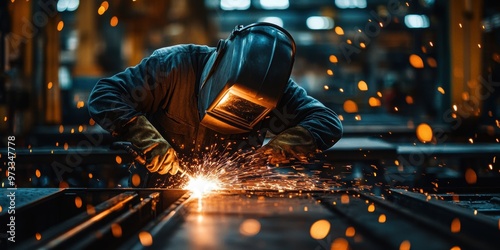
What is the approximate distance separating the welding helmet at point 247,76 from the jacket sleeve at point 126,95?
1.26ft

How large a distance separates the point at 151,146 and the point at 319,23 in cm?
692

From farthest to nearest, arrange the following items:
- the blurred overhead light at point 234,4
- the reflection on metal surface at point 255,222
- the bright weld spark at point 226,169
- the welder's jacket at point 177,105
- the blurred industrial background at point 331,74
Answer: the blurred overhead light at point 234,4
the blurred industrial background at point 331,74
the bright weld spark at point 226,169
the welder's jacket at point 177,105
the reflection on metal surface at point 255,222

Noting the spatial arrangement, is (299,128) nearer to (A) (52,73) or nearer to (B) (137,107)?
(B) (137,107)

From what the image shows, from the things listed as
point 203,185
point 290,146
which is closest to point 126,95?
point 203,185

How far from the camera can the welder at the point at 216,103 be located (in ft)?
5.70

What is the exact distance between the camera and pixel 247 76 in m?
1.67

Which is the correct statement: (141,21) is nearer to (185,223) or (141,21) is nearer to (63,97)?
(63,97)

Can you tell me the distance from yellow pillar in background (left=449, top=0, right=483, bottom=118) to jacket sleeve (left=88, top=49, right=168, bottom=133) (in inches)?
192

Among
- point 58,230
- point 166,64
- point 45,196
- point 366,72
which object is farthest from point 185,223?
point 366,72

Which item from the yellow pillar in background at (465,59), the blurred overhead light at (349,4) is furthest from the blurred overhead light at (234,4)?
the yellow pillar in background at (465,59)

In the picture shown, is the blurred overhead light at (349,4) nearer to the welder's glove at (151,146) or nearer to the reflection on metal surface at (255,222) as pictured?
the welder's glove at (151,146)

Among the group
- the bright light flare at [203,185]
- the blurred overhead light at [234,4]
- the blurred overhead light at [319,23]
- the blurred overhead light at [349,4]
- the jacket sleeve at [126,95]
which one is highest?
the blurred overhead light at [349,4]

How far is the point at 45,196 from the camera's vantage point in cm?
152

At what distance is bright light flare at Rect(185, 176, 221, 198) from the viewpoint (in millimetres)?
1820
